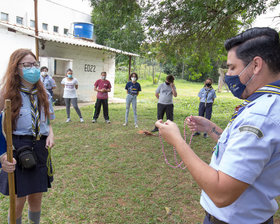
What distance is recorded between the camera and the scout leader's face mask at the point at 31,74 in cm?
208

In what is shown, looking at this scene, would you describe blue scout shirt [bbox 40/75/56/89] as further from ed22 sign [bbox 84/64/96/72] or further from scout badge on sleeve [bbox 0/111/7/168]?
scout badge on sleeve [bbox 0/111/7/168]

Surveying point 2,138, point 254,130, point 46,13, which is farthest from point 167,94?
point 46,13

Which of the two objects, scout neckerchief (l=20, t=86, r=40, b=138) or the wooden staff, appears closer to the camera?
the wooden staff

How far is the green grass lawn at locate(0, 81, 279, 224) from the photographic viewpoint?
2980mm

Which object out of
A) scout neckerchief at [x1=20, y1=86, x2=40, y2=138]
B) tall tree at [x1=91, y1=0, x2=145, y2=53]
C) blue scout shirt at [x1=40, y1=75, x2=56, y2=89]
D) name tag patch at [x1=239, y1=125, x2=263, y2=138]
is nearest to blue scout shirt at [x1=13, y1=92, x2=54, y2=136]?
scout neckerchief at [x1=20, y1=86, x2=40, y2=138]

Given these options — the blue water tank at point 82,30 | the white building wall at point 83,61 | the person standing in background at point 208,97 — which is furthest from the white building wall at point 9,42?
the person standing in background at point 208,97

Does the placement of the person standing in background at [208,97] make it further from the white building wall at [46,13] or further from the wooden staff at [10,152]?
the white building wall at [46,13]

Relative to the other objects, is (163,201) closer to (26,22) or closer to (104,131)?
(104,131)

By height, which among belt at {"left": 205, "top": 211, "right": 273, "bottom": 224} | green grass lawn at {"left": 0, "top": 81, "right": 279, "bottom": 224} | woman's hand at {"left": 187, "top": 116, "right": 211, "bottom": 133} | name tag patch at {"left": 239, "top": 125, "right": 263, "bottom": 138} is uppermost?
name tag patch at {"left": 239, "top": 125, "right": 263, "bottom": 138}

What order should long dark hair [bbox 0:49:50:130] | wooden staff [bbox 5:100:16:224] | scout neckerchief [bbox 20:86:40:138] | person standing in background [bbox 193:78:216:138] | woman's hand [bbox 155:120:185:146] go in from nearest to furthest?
woman's hand [bbox 155:120:185:146] → wooden staff [bbox 5:100:16:224] → long dark hair [bbox 0:49:50:130] → scout neckerchief [bbox 20:86:40:138] → person standing in background [bbox 193:78:216:138]

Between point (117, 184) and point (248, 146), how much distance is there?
3241 millimetres

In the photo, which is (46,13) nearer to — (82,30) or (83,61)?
(82,30)

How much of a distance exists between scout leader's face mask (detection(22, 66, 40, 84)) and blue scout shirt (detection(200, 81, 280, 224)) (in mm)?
1883

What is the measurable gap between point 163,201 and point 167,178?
2.50 feet
